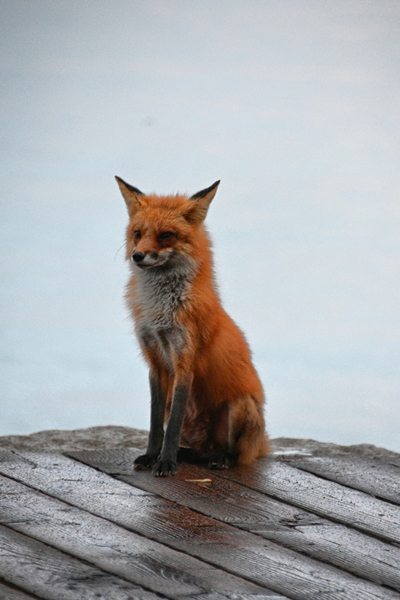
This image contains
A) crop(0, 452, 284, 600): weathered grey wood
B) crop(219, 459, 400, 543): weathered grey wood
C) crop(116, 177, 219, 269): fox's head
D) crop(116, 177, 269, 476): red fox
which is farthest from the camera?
crop(116, 177, 269, 476): red fox

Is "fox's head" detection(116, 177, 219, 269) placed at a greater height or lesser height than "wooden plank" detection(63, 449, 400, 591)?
greater

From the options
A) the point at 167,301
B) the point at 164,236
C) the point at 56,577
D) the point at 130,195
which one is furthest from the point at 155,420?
the point at 56,577

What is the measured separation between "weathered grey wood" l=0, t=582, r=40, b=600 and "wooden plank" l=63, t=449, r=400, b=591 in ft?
3.41

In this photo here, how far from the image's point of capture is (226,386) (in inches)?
160

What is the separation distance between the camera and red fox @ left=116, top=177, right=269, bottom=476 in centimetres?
388

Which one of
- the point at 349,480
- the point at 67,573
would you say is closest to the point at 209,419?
the point at 349,480

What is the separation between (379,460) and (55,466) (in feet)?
6.22

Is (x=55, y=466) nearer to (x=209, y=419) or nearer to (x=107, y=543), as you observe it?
(x=209, y=419)

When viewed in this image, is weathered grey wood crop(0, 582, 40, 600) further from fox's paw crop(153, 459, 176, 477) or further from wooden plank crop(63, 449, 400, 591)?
fox's paw crop(153, 459, 176, 477)

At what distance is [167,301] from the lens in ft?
13.0

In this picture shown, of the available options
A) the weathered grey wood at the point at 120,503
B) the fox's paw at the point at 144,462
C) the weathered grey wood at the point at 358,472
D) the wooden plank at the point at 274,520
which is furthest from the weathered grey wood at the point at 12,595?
the weathered grey wood at the point at 358,472

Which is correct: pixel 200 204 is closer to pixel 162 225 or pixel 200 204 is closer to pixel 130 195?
pixel 162 225

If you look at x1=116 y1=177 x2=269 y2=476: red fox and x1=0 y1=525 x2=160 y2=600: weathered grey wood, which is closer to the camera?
x1=0 y1=525 x2=160 y2=600: weathered grey wood

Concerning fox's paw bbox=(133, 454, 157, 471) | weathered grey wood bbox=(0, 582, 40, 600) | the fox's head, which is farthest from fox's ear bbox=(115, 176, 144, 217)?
weathered grey wood bbox=(0, 582, 40, 600)
